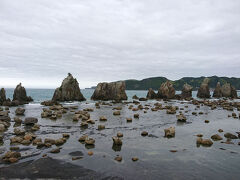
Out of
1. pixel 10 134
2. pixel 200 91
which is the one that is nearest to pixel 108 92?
pixel 200 91

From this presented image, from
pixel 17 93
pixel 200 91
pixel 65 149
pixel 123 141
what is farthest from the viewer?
pixel 200 91

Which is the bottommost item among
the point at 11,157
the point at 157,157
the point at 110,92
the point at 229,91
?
the point at 157,157

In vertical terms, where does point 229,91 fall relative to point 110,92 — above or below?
below

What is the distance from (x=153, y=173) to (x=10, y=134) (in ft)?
72.1

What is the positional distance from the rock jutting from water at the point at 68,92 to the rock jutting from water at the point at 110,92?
1419 cm

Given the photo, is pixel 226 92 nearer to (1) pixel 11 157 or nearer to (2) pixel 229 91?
(2) pixel 229 91

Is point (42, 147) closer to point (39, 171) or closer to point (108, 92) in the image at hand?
point (39, 171)

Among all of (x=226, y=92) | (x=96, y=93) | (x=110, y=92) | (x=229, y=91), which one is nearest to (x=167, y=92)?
(x=110, y=92)

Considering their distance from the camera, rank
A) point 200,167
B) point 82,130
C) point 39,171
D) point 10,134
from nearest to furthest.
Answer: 1. point 39,171
2. point 200,167
3. point 10,134
4. point 82,130

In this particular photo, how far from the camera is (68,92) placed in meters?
109

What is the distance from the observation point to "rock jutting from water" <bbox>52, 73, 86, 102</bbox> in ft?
354

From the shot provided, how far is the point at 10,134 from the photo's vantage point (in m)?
27.9

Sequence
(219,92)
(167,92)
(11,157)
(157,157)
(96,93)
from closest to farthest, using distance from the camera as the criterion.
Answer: (11,157), (157,157), (96,93), (167,92), (219,92)

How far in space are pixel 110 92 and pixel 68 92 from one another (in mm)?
27803
